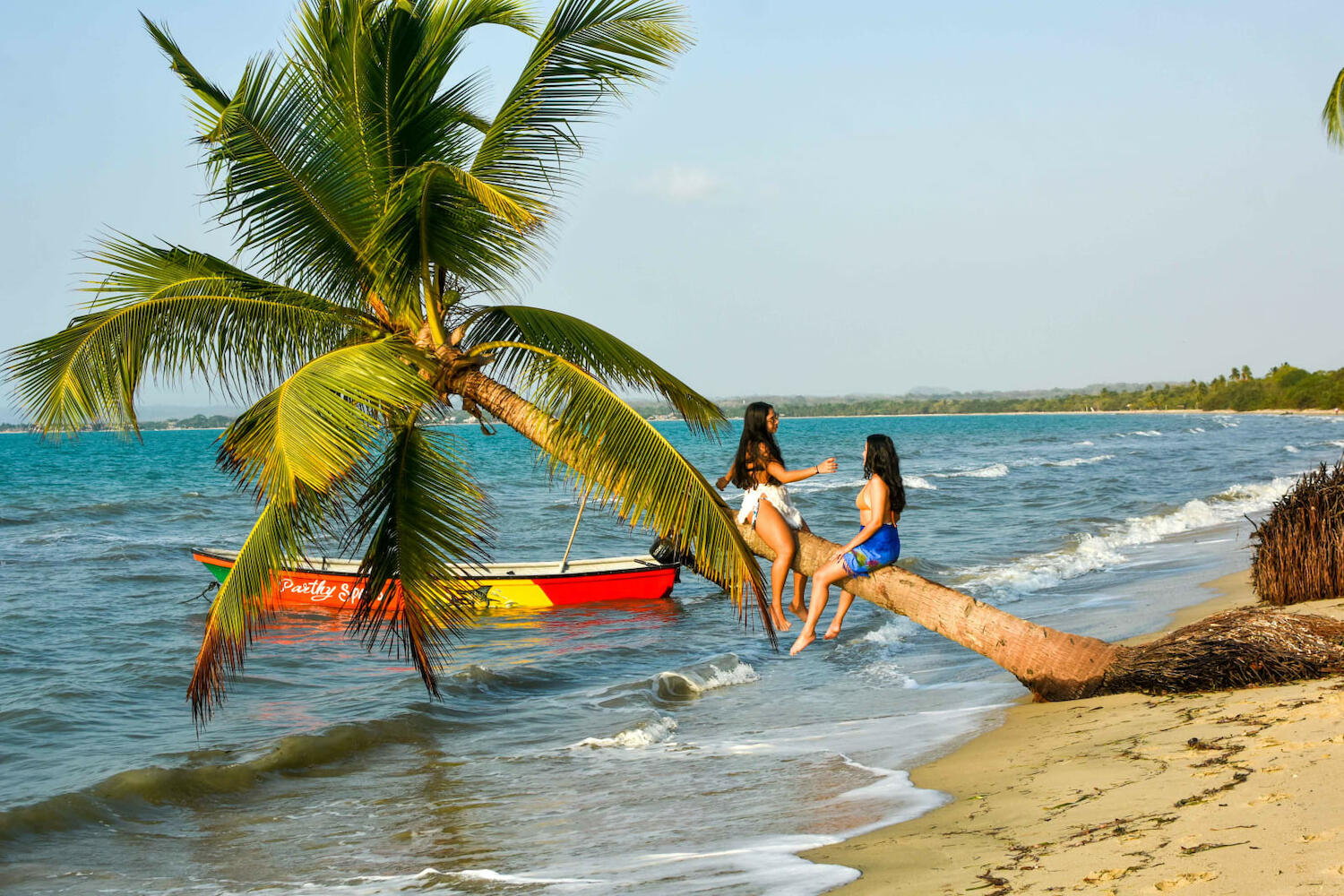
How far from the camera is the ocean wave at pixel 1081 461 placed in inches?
1777

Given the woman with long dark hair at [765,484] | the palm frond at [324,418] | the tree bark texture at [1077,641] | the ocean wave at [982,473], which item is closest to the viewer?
the palm frond at [324,418]

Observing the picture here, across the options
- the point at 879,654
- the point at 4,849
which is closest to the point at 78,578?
the point at 4,849

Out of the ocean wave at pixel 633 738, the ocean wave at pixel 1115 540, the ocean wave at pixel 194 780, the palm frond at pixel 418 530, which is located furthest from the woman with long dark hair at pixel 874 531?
the ocean wave at pixel 1115 540

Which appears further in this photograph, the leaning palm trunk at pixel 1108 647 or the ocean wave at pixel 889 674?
the ocean wave at pixel 889 674

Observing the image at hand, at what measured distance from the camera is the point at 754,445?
686 cm

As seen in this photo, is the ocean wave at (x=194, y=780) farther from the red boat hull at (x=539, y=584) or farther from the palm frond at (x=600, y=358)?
the red boat hull at (x=539, y=584)

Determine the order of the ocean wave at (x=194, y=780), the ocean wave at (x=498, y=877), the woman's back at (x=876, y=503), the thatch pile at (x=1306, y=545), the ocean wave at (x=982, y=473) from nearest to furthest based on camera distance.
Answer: the ocean wave at (x=498, y=877) < the woman's back at (x=876, y=503) < the ocean wave at (x=194, y=780) < the thatch pile at (x=1306, y=545) < the ocean wave at (x=982, y=473)

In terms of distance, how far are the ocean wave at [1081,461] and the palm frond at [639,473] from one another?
138ft

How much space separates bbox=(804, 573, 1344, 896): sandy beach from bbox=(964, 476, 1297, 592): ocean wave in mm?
9256

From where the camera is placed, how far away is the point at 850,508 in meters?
29.9

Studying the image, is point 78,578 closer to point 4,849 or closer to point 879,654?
point 4,849

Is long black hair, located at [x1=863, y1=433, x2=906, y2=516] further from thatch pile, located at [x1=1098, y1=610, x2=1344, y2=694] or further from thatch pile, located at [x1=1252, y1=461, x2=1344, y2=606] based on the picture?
thatch pile, located at [x1=1252, y1=461, x2=1344, y2=606]

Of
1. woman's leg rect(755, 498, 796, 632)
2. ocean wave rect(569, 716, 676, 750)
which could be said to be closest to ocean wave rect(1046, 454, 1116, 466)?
ocean wave rect(569, 716, 676, 750)

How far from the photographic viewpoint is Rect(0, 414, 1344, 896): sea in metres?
6.20
